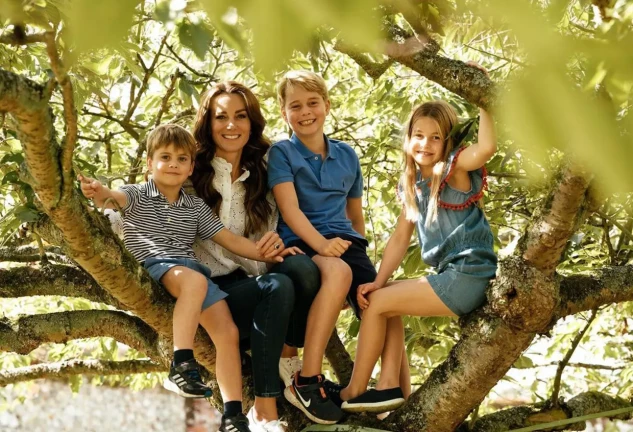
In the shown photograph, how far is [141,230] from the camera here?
2.84 metres

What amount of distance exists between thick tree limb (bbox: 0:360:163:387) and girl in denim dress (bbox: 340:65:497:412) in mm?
1545

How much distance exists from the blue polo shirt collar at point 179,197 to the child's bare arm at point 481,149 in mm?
935

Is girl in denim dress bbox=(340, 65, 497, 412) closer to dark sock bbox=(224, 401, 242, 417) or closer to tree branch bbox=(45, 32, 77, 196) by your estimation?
dark sock bbox=(224, 401, 242, 417)

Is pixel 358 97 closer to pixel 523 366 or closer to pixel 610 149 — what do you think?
pixel 523 366

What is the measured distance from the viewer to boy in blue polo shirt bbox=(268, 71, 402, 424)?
9.04 feet

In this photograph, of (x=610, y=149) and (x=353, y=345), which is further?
(x=353, y=345)

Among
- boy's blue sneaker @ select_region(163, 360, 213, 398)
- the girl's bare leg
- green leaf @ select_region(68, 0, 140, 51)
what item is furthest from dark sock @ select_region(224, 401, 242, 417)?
green leaf @ select_region(68, 0, 140, 51)

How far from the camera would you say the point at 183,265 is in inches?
108

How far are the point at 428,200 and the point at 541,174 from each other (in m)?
2.22

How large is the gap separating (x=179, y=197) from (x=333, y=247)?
572 mm

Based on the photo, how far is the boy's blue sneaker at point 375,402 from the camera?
107 inches

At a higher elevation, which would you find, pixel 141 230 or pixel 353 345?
pixel 141 230

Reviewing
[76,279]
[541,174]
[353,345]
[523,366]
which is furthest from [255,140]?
[541,174]

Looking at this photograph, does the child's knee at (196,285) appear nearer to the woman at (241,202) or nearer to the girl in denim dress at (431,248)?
the woman at (241,202)
